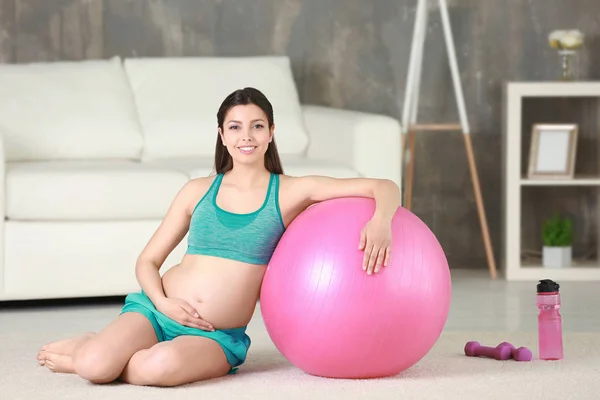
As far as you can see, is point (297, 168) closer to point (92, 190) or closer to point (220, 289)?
point (92, 190)

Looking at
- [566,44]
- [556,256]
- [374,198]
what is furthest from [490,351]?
[566,44]

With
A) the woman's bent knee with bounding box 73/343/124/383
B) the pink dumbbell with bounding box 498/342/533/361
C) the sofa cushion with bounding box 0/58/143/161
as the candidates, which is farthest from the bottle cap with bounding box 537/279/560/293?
the sofa cushion with bounding box 0/58/143/161

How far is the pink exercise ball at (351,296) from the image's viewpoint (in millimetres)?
2447

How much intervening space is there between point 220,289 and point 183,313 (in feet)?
0.33

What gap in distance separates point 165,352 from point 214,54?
2769 mm

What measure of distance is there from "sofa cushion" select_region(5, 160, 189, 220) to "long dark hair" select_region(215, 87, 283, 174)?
1.09 m

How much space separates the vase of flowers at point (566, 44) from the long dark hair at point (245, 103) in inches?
93.3

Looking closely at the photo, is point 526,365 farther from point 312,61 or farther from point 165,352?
point 312,61

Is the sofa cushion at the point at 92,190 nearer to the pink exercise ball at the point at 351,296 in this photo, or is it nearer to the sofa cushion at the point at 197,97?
the sofa cushion at the point at 197,97

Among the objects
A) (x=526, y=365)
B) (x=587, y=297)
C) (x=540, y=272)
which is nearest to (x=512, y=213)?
(x=540, y=272)

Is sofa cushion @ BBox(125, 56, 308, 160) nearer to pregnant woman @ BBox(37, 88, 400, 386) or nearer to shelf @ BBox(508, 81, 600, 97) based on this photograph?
shelf @ BBox(508, 81, 600, 97)

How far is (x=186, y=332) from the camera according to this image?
2641 millimetres

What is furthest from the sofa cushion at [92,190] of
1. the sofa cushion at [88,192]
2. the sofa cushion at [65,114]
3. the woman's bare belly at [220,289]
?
the woman's bare belly at [220,289]

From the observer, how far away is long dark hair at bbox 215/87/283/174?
272cm
